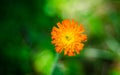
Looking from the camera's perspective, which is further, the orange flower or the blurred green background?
the blurred green background

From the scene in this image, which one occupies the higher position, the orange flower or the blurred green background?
the blurred green background

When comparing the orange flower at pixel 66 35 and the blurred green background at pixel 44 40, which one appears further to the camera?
the blurred green background at pixel 44 40

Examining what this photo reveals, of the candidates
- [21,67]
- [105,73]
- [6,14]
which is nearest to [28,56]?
[21,67]

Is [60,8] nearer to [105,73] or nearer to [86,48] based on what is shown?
[86,48]

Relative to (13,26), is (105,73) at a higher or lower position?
lower

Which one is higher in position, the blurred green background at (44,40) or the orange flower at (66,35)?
the blurred green background at (44,40)

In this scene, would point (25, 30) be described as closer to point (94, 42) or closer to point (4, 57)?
point (4, 57)

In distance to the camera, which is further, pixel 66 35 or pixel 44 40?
pixel 44 40
